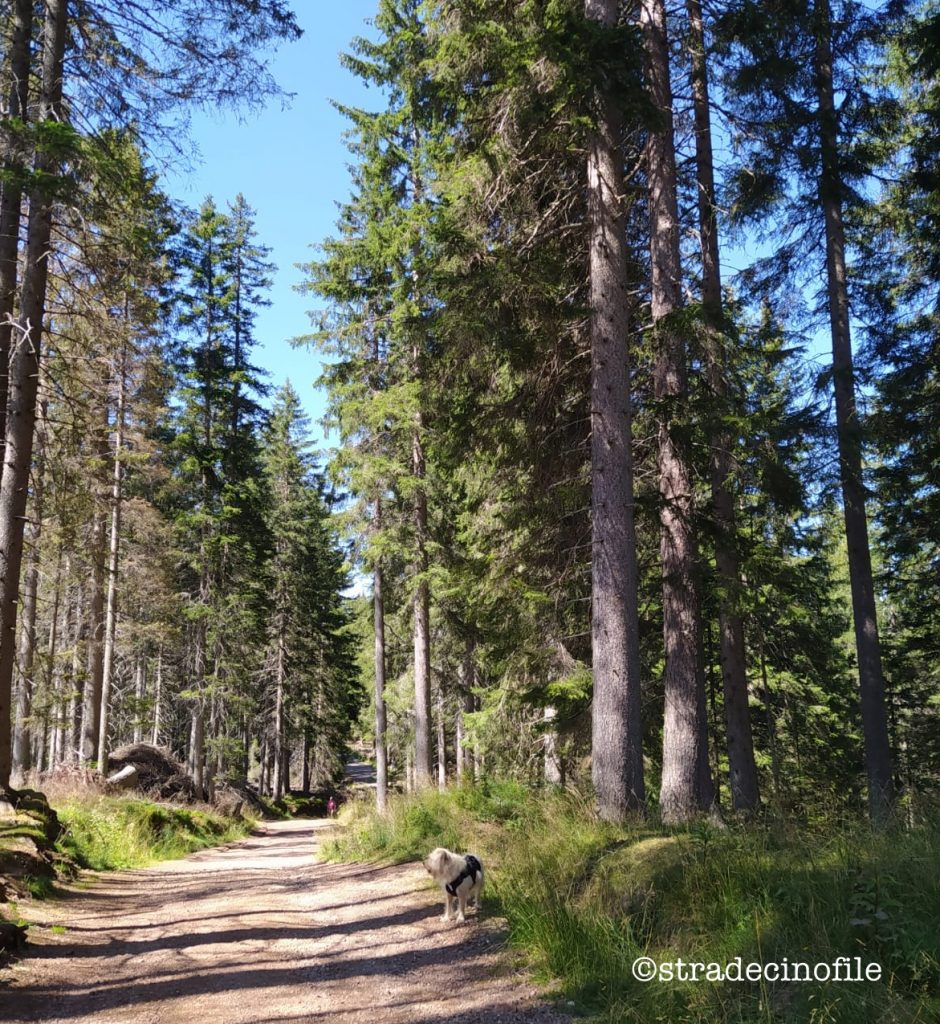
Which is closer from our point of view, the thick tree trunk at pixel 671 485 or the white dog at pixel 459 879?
the white dog at pixel 459 879

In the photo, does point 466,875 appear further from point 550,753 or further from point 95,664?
point 95,664

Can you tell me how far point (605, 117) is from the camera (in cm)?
854

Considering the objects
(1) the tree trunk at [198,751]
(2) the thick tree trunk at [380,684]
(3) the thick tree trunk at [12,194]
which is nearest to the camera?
(3) the thick tree trunk at [12,194]

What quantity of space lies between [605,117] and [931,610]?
14548 millimetres

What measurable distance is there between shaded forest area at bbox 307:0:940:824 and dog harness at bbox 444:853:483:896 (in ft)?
5.43

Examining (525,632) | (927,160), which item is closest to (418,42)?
(927,160)

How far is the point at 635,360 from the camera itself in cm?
1116

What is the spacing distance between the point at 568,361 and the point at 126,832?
1165 centimetres

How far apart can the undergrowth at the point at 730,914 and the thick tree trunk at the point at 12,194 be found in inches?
341

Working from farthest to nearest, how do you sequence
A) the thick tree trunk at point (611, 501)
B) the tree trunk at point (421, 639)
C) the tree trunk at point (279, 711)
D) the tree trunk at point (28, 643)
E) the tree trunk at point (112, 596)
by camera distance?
the tree trunk at point (279, 711) < the tree trunk at point (112, 596) < the tree trunk at point (421, 639) < the tree trunk at point (28, 643) < the thick tree trunk at point (611, 501)

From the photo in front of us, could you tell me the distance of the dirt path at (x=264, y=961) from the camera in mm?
4723

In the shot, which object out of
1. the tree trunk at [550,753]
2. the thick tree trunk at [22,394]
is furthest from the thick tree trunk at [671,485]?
the thick tree trunk at [22,394]

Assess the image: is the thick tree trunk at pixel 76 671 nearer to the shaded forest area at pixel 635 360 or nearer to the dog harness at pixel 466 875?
the shaded forest area at pixel 635 360

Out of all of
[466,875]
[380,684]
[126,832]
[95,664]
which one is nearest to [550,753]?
[466,875]
